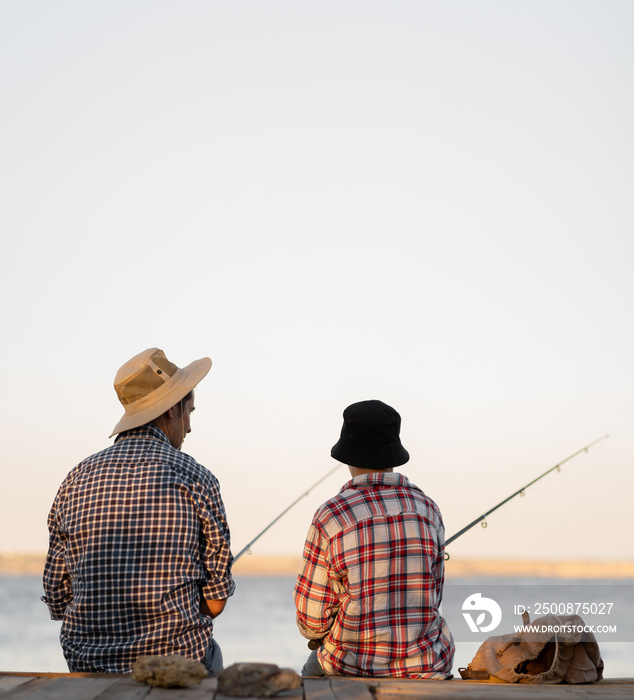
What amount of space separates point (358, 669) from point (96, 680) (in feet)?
2.82

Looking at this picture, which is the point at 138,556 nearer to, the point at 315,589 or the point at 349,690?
the point at 315,589

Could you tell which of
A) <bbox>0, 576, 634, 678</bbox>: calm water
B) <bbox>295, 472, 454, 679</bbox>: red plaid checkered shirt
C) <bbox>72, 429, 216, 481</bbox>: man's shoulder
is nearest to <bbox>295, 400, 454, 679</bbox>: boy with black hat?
<bbox>295, 472, 454, 679</bbox>: red plaid checkered shirt

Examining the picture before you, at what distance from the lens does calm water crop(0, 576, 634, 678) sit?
10156 mm

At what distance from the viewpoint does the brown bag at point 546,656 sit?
263cm

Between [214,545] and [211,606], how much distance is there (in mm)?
193

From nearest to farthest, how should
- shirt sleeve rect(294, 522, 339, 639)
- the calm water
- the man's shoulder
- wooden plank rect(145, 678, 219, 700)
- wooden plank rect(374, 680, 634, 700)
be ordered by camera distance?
wooden plank rect(145, 678, 219, 700)
wooden plank rect(374, 680, 634, 700)
the man's shoulder
shirt sleeve rect(294, 522, 339, 639)
the calm water

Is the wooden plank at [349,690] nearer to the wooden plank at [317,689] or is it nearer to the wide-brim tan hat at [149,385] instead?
the wooden plank at [317,689]

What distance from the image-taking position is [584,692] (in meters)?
1.87

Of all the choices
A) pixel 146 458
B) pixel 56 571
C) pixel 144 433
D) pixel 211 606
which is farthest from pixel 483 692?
pixel 56 571

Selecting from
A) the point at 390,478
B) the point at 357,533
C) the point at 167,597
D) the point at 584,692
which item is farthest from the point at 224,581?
the point at 584,692

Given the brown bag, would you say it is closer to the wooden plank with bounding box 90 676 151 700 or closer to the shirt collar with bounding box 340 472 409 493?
the shirt collar with bounding box 340 472 409 493

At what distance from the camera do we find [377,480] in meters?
2.57

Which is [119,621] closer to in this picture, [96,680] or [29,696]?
[96,680]

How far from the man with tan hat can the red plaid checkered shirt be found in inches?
11.4
